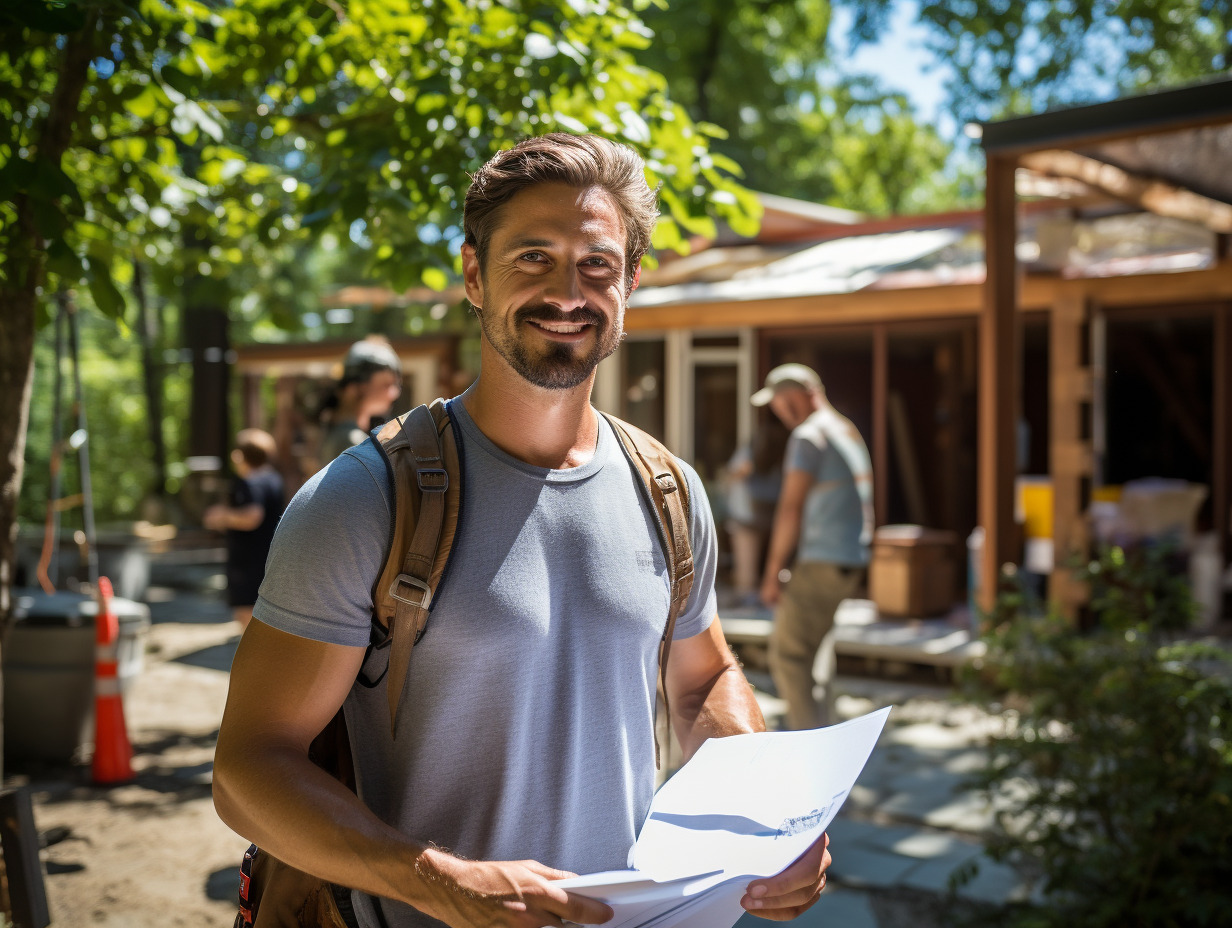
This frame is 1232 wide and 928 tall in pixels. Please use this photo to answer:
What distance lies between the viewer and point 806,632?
586 centimetres

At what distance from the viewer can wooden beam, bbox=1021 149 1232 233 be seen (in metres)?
7.53

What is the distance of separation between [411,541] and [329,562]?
0.42 ft

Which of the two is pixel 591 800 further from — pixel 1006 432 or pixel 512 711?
pixel 1006 432

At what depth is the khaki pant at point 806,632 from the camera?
585 cm

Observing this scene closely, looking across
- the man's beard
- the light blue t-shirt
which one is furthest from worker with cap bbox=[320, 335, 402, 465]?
the man's beard

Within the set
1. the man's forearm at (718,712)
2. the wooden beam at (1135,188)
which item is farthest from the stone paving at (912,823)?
the wooden beam at (1135,188)

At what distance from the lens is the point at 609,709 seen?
1787 mm

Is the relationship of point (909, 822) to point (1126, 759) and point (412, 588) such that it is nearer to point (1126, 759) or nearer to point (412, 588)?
point (1126, 759)

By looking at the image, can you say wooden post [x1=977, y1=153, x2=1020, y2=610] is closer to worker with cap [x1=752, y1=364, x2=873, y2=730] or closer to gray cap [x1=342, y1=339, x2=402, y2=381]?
worker with cap [x1=752, y1=364, x2=873, y2=730]

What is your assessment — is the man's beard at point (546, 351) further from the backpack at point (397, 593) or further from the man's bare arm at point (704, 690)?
the man's bare arm at point (704, 690)

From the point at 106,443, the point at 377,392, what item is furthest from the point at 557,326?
the point at 106,443

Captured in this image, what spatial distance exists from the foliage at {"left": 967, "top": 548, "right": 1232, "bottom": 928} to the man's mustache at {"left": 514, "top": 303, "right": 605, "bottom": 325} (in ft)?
9.11

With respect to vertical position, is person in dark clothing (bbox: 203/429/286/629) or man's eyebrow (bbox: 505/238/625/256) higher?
man's eyebrow (bbox: 505/238/625/256)

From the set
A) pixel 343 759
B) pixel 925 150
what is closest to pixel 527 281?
pixel 343 759
